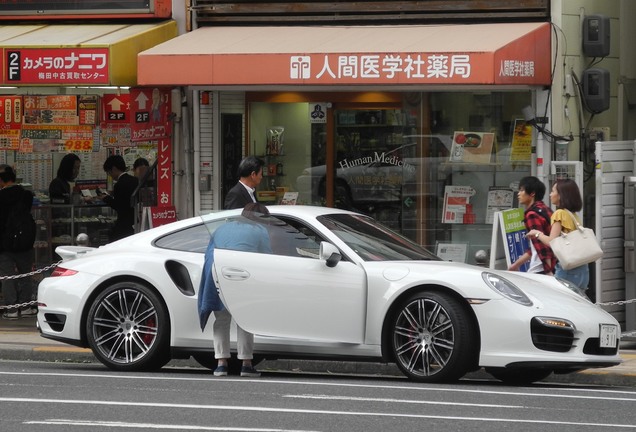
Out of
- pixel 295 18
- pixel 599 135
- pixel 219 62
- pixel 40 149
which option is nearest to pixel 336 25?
pixel 295 18

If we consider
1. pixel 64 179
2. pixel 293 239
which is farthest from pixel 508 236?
pixel 64 179

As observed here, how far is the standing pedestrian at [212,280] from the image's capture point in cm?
1099

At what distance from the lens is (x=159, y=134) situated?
1711cm

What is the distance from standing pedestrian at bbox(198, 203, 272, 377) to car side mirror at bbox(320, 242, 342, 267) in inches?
23.3

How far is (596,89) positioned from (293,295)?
252 inches

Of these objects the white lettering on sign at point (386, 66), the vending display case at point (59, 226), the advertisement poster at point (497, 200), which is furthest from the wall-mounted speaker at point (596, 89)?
the vending display case at point (59, 226)

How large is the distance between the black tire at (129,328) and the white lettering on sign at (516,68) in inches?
203

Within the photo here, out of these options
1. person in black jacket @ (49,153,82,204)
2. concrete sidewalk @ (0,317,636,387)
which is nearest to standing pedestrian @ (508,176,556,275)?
concrete sidewalk @ (0,317,636,387)

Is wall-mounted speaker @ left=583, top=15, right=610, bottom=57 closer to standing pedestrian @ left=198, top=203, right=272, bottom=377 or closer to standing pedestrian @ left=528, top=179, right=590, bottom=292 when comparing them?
standing pedestrian @ left=528, top=179, right=590, bottom=292

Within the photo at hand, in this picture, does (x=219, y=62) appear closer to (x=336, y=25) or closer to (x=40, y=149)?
(x=336, y=25)

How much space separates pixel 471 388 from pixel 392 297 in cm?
91

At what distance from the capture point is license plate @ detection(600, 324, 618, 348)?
10.6m

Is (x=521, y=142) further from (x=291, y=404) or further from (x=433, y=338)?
(x=291, y=404)

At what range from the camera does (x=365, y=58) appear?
15094mm
